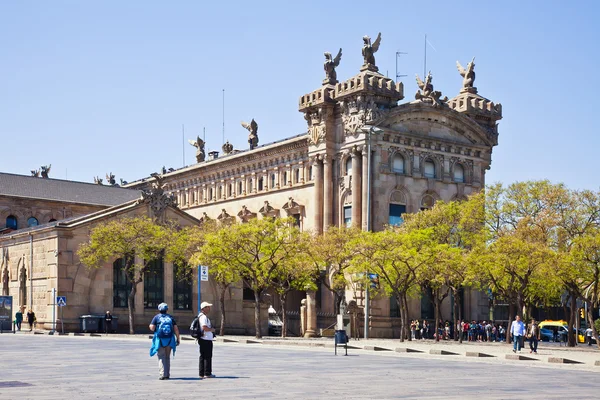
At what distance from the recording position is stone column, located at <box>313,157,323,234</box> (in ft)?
248

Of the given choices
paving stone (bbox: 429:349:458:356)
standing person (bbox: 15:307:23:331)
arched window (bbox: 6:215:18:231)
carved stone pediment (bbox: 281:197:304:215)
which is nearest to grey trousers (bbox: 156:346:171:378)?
paving stone (bbox: 429:349:458:356)

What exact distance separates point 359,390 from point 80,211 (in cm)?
7632

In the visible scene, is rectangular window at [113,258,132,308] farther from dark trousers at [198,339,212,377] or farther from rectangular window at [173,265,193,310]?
dark trousers at [198,339,212,377]

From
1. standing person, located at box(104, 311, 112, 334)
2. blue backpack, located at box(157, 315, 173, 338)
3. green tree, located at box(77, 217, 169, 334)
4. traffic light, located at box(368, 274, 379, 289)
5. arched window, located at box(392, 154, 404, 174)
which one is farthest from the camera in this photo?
arched window, located at box(392, 154, 404, 174)

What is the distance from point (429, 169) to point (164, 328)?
57.4 metres

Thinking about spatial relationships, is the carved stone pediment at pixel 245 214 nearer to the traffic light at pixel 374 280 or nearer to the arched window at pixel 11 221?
the arched window at pixel 11 221

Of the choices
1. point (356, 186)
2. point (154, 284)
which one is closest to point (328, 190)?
point (356, 186)

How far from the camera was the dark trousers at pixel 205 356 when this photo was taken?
21812 mm

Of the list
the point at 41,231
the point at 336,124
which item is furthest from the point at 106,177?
the point at 41,231

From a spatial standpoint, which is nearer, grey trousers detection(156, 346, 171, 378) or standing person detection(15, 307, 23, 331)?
grey trousers detection(156, 346, 171, 378)

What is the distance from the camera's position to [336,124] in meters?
75.7

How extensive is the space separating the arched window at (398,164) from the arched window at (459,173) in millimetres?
6228

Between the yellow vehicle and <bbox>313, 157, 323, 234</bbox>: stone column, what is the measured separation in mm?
19197

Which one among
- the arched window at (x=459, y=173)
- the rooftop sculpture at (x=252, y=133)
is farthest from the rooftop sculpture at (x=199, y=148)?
the arched window at (x=459, y=173)
